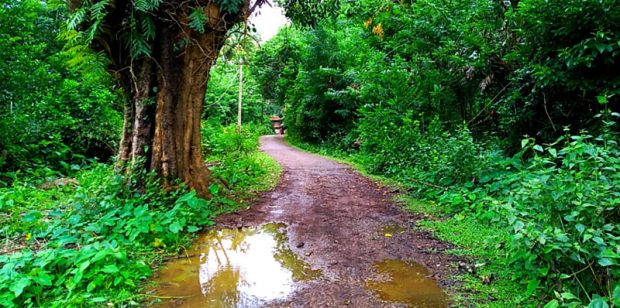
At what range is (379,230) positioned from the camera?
4.40m

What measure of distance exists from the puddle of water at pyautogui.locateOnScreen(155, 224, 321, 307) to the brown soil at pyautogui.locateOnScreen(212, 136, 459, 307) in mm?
179

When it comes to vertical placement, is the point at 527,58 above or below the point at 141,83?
above

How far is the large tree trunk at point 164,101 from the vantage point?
5020 millimetres

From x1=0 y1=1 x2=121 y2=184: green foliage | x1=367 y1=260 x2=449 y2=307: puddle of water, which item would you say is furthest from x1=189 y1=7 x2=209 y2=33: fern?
x1=367 y1=260 x2=449 y2=307: puddle of water

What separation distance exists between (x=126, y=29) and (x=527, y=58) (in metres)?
5.71

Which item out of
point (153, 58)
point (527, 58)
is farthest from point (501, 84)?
point (153, 58)

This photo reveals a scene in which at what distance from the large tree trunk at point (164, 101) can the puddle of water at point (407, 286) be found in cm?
323

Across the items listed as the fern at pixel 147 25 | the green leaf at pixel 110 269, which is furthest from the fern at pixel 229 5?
the green leaf at pixel 110 269

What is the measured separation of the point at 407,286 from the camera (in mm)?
2973

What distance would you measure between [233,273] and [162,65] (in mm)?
3227

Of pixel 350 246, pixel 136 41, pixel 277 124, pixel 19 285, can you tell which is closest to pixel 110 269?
pixel 19 285

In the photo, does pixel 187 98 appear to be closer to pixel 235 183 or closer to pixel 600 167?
pixel 235 183

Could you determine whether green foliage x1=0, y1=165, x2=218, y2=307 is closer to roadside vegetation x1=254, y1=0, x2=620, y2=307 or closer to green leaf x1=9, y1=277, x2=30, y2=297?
green leaf x1=9, y1=277, x2=30, y2=297

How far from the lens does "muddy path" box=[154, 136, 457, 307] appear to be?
280 centimetres
